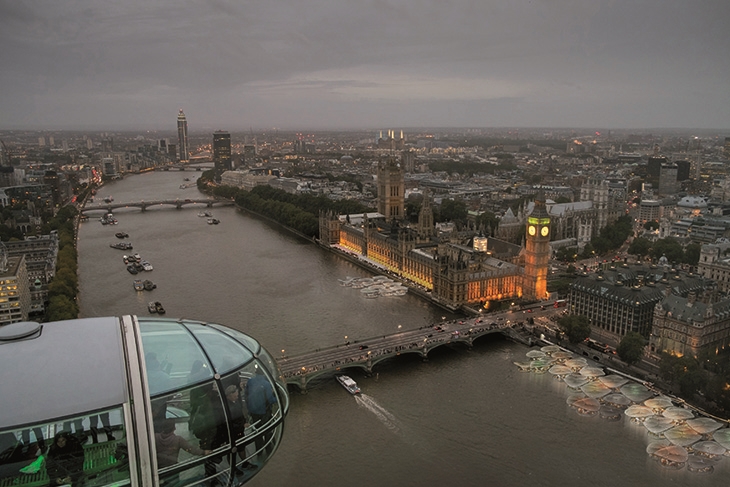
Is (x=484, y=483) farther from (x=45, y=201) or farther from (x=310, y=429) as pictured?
(x=45, y=201)

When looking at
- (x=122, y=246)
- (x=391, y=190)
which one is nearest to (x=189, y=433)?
(x=122, y=246)

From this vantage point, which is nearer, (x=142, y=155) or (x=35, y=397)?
(x=35, y=397)

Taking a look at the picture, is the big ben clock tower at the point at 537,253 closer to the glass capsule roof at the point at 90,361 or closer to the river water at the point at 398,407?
the river water at the point at 398,407

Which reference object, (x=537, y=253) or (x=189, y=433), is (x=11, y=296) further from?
(x=189, y=433)

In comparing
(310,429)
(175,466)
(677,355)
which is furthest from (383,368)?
(175,466)

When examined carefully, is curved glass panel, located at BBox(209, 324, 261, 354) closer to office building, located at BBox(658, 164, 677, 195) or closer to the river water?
the river water

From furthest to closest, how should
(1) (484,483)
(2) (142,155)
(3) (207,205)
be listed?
(2) (142,155) < (3) (207,205) < (1) (484,483)

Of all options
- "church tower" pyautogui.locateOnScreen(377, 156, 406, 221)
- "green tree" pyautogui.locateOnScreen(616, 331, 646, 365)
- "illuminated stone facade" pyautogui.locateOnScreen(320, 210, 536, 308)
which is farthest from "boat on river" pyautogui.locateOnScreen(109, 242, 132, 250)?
"green tree" pyautogui.locateOnScreen(616, 331, 646, 365)
